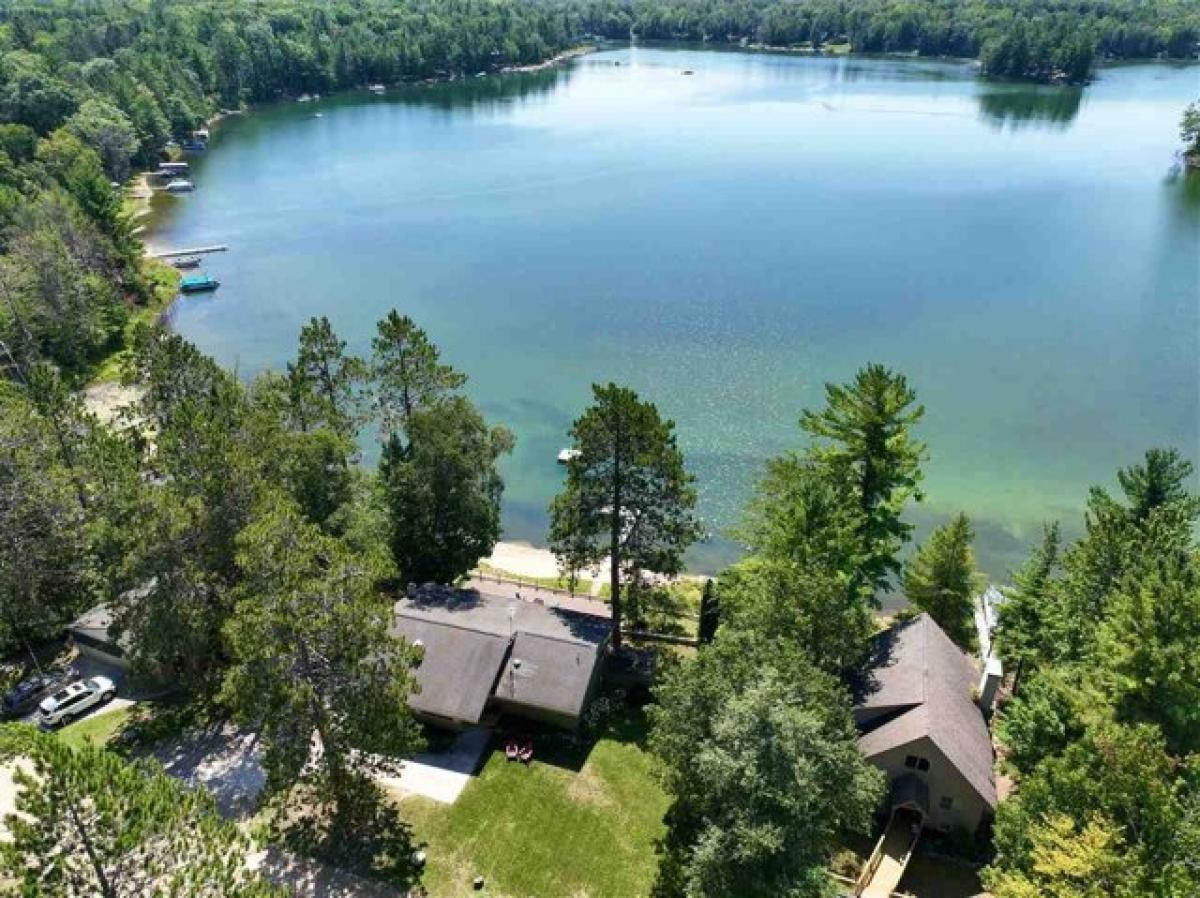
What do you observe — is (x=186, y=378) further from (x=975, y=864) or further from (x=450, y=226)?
(x=450, y=226)

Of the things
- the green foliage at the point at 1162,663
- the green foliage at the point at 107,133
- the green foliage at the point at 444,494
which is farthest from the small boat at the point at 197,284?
the green foliage at the point at 1162,663

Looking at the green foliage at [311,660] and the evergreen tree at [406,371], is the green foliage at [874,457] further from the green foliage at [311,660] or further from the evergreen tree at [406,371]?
the green foliage at [311,660]

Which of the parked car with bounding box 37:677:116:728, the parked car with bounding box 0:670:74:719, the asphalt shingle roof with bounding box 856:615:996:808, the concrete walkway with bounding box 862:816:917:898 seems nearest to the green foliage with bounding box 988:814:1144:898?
the concrete walkway with bounding box 862:816:917:898

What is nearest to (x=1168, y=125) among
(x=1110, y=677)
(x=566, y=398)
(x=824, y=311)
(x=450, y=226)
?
(x=824, y=311)

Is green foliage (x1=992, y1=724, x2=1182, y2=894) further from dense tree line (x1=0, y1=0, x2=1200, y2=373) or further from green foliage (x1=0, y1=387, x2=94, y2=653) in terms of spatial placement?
dense tree line (x1=0, y1=0, x2=1200, y2=373)

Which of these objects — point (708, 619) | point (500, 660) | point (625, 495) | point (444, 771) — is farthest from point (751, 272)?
point (444, 771)

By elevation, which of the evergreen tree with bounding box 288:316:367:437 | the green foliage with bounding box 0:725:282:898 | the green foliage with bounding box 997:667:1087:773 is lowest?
the green foliage with bounding box 997:667:1087:773
